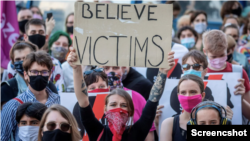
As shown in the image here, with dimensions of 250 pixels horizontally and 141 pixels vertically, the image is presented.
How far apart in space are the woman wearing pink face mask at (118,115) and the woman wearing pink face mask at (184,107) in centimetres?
23

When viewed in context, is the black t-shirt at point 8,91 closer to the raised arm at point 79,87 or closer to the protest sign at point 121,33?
the raised arm at point 79,87

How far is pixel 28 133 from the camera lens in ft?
11.7

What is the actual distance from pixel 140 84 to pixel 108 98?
1050 millimetres

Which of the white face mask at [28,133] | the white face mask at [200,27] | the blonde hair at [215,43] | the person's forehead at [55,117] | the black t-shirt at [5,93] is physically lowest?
the white face mask at [28,133]

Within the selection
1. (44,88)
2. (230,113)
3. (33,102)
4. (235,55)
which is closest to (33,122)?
(33,102)

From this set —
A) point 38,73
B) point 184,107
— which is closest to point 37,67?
point 38,73

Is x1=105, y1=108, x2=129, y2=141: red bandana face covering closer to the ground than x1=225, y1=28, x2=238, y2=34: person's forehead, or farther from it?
closer to the ground

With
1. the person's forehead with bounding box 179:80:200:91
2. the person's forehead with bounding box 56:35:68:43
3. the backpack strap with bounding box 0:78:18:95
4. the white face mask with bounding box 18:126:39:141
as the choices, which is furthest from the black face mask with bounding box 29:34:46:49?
the person's forehead with bounding box 179:80:200:91

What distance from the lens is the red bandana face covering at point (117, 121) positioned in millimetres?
3421

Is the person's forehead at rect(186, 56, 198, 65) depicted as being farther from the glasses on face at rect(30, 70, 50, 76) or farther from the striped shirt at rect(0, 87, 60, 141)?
the striped shirt at rect(0, 87, 60, 141)

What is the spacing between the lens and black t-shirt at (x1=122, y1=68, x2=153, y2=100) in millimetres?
4609

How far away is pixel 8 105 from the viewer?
3748mm

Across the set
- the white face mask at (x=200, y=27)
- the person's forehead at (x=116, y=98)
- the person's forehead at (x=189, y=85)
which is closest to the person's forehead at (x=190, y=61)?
the person's forehead at (x=189, y=85)

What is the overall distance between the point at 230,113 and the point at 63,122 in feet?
6.20
